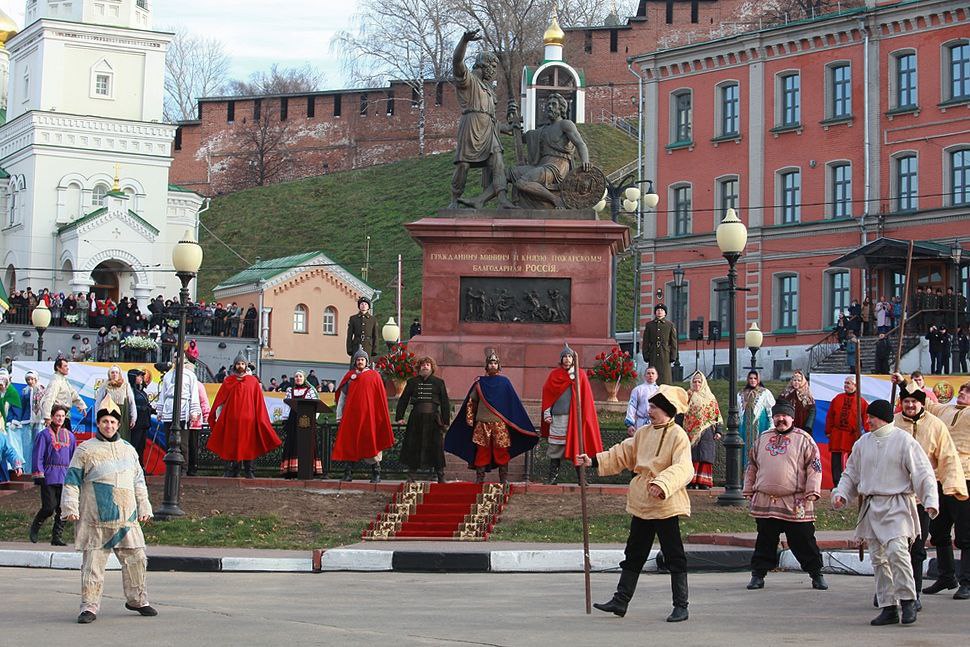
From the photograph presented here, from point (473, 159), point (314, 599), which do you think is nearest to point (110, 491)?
point (314, 599)

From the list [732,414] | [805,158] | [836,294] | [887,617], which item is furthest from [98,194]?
[887,617]

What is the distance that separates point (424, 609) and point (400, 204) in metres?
76.3

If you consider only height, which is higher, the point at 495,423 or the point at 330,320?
the point at 330,320

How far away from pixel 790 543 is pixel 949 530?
1.33 m

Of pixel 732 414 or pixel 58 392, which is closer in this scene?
pixel 732 414

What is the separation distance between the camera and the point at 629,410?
66.9ft

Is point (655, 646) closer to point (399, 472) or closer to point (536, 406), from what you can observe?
point (399, 472)

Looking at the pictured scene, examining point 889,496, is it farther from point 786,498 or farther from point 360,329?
point 360,329

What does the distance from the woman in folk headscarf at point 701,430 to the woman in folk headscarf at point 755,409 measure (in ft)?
5.01

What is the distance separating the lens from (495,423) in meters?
19.4

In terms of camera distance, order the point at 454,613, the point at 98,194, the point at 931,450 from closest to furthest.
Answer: the point at 454,613 < the point at 931,450 < the point at 98,194

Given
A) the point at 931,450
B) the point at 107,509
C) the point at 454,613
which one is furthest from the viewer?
the point at 931,450

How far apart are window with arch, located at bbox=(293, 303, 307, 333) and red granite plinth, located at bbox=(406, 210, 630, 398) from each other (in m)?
47.8

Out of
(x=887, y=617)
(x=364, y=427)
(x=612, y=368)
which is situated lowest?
(x=887, y=617)
